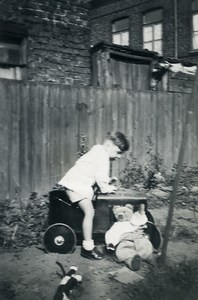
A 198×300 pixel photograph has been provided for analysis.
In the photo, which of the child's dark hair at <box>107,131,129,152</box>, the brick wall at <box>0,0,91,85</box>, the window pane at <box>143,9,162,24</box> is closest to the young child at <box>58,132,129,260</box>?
the child's dark hair at <box>107,131,129,152</box>

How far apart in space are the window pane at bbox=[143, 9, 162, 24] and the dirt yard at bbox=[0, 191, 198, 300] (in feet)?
47.2

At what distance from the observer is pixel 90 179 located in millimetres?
4141

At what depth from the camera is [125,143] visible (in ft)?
13.5

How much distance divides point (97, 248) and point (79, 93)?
11.0 ft

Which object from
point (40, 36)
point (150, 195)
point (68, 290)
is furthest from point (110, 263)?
point (40, 36)

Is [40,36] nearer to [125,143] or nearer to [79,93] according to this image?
[79,93]

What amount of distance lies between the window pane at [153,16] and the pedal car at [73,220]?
14.6 m

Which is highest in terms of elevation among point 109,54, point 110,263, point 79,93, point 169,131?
point 109,54

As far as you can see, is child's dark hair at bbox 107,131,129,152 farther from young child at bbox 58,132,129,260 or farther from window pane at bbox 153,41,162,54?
window pane at bbox 153,41,162,54

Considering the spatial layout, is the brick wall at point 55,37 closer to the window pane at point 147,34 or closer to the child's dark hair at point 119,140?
the child's dark hair at point 119,140

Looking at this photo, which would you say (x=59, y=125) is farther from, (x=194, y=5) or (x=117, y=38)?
(x=117, y=38)

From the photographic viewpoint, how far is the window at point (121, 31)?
18.4 m

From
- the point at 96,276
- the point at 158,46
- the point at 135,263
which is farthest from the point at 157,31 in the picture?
the point at 96,276

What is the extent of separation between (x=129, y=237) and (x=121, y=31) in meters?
16.4
